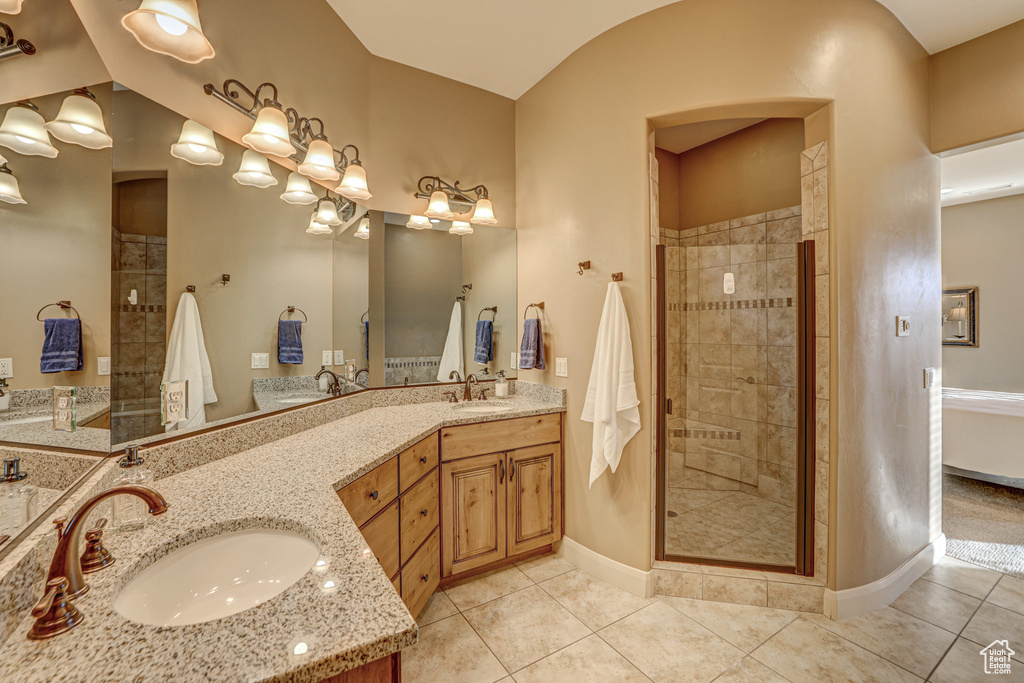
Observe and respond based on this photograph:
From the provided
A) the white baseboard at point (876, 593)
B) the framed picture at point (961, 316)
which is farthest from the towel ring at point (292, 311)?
the framed picture at point (961, 316)

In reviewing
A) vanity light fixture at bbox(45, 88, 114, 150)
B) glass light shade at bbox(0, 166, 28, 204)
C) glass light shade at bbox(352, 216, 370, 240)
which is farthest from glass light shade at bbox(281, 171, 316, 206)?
glass light shade at bbox(0, 166, 28, 204)

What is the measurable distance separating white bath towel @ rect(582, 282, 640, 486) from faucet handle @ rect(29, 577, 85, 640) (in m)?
1.90

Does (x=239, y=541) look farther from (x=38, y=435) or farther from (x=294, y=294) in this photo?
(x=294, y=294)

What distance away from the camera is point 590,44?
7.84 ft

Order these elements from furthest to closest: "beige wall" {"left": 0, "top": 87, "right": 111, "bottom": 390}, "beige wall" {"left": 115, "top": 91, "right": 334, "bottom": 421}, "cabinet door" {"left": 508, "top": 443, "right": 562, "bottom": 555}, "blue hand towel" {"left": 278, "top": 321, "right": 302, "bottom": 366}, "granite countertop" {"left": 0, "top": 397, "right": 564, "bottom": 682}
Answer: "cabinet door" {"left": 508, "top": 443, "right": 562, "bottom": 555}
"blue hand towel" {"left": 278, "top": 321, "right": 302, "bottom": 366}
"beige wall" {"left": 115, "top": 91, "right": 334, "bottom": 421}
"beige wall" {"left": 0, "top": 87, "right": 111, "bottom": 390}
"granite countertop" {"left": 0, "top": 397, "right": 564, "bottom": 682}

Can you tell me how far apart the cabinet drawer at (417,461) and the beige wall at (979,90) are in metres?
3.32

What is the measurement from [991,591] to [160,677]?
3.45 meters

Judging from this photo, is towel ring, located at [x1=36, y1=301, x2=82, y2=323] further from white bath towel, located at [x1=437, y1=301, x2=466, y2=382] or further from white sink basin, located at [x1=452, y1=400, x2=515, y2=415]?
white bath towel, located at [x1=437, y1=301, x2=466, y2=382]

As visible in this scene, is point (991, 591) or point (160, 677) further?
point (991, 591)

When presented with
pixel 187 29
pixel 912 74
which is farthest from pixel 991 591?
pixel 187 29

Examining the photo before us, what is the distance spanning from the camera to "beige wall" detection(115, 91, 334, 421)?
55.1 inches

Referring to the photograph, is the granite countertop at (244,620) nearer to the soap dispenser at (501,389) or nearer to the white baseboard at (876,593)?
the soap dispenser at (501,389)

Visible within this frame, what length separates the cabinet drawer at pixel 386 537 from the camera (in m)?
1.56

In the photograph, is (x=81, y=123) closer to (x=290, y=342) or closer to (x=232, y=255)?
(x=232, y=255)
